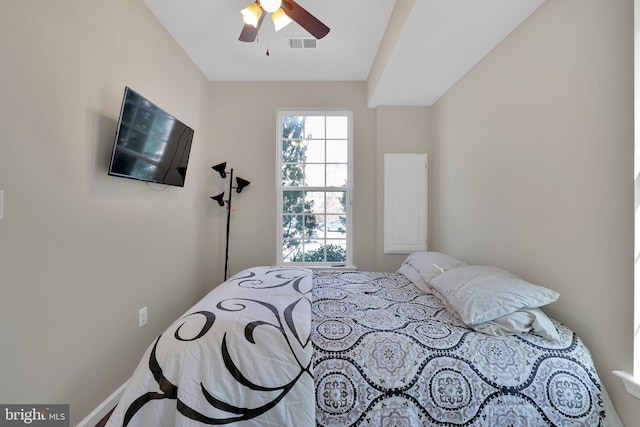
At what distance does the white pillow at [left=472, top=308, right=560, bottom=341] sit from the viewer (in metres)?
1.17

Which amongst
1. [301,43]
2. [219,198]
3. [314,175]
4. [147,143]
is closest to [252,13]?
[301,43]

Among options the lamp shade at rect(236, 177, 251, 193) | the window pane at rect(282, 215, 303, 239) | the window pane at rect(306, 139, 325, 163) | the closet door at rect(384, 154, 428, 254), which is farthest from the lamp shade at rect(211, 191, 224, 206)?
the closet door at rect(384, 154, 428, 254)

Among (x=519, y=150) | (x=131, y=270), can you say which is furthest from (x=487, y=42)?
(x=131, y=270)

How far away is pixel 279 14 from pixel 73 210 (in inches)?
63.1

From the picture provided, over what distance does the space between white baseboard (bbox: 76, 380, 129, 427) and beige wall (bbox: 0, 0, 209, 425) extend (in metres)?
0.05

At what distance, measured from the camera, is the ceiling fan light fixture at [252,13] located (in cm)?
152

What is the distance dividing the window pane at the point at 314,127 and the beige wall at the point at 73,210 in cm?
146

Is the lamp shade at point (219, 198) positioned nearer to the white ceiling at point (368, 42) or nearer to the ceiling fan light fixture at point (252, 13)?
the white ceiling at point (368, 42)

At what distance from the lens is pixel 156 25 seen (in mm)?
2051

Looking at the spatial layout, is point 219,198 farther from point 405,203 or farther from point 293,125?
point 405,203

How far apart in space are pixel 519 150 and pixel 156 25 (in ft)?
9.23

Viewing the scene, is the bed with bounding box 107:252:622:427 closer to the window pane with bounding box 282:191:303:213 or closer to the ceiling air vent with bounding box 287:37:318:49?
the window pane with bounding box 282:191:303:213

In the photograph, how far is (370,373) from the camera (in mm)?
1033
